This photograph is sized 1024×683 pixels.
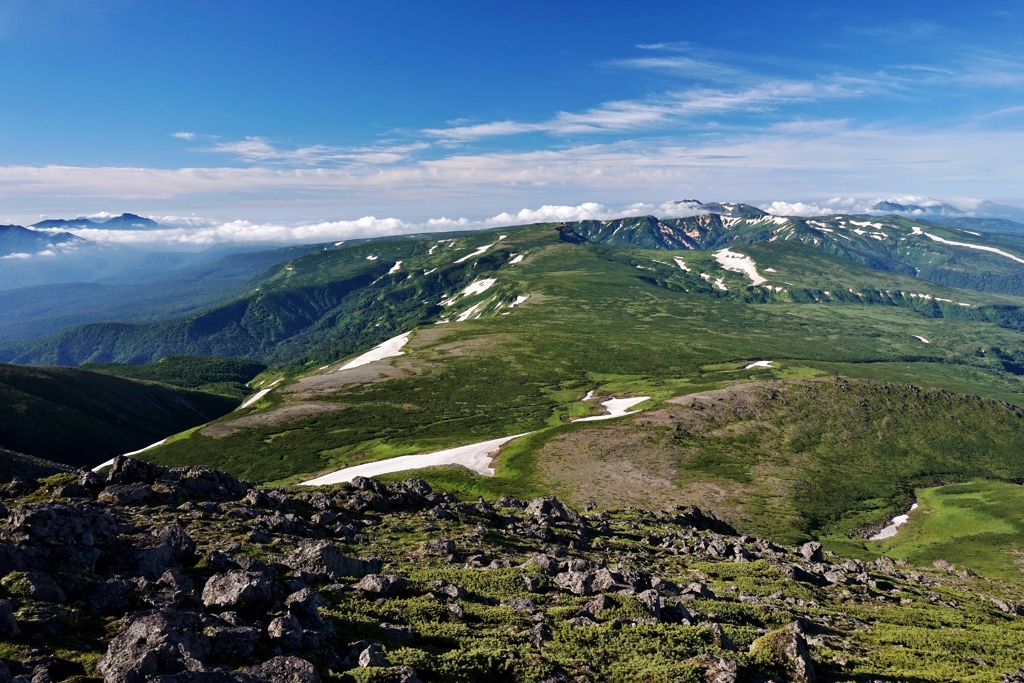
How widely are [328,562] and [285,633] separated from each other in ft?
30.0

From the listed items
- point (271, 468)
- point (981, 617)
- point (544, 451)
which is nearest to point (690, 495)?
point (544, 451)

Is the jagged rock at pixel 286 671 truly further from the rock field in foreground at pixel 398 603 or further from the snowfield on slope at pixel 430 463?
the snowfield on slope at pixel 430 463

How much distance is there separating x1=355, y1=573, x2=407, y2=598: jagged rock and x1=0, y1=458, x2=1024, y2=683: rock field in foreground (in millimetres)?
126

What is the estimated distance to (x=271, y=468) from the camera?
472 feet

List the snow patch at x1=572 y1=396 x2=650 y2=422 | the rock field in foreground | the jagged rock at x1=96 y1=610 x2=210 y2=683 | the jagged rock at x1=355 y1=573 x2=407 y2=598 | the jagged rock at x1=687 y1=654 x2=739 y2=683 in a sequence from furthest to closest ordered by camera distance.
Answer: the snow patch at x1=572 y1=396 x2=650 y2=422, the jagged rock at x1=355 y1=573 x2=407 y2=598, the jagged rock at x1=687 y1=654 x2=739 y2=683, the rock field in foreground, the jagged rock at x1=96 y1=610 x2=210 y2=683

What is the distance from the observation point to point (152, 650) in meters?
15.8

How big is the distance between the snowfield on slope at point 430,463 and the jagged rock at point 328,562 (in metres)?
84.2

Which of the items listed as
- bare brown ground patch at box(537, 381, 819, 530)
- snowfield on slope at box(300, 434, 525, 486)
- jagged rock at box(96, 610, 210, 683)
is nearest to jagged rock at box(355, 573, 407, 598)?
jagged rock at box(96, 610, 210, 683)

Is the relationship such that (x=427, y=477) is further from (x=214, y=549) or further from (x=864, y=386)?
(x=864, y=386)

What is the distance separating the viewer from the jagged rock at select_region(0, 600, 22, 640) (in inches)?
672

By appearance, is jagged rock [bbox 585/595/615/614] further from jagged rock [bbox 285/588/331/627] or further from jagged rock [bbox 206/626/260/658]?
jagged rock [bbox 206/626/260/658]

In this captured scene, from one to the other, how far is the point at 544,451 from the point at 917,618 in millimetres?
92157

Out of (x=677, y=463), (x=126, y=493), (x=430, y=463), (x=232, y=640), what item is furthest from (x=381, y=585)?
(x=677, y=463)

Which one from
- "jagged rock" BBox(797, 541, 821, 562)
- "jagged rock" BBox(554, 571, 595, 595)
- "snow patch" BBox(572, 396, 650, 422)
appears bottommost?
"snow patch" BBox(572, 396, 650, 422)
